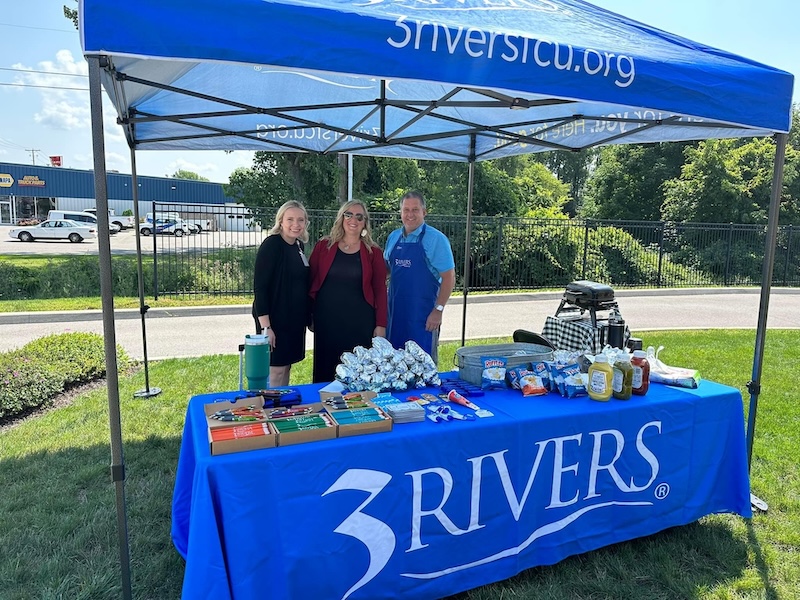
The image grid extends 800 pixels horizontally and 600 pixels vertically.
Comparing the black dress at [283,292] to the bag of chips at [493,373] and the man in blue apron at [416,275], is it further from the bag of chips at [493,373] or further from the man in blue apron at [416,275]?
the bag of chips at [493,373]

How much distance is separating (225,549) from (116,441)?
2.05ft

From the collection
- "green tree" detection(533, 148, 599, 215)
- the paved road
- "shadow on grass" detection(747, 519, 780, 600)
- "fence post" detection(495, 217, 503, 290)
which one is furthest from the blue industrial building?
"shadow on grass" detection(747, 519, 780, 600)

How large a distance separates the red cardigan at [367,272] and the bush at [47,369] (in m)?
2.92

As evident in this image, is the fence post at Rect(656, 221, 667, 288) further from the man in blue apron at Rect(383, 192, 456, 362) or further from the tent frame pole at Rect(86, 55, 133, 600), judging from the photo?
the tent frame pole at Rect(86, 55, 133, 600)

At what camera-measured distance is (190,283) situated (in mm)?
11875

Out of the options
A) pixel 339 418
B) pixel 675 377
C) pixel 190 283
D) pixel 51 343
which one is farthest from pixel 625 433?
pixel 190 283

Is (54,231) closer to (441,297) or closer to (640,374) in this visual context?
(441,297)

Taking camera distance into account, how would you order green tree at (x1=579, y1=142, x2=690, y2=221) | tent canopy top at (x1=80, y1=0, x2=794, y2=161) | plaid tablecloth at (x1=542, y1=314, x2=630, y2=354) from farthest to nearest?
green tree at (x1=579, y1=142, x2=690, y2=221) < plaid tablecloth at (x1=542, y1=314, x2=630, y2=354) < tent canopy top at (x1=80, y1=0, x2=794, y2=161)

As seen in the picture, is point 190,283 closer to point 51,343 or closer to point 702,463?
point 51,343

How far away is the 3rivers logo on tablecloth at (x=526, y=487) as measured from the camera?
1980 mm

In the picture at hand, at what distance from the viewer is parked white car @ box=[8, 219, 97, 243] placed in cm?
2720

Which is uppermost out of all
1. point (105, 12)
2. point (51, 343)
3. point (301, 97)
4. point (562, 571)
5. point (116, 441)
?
point (301, 97)

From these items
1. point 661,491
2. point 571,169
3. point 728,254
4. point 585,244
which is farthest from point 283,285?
point 571,169

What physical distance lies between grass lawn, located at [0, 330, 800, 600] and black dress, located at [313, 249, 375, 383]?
4.13 ft
